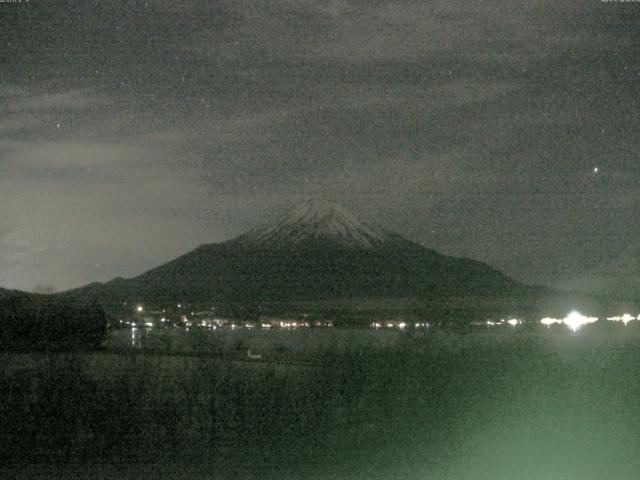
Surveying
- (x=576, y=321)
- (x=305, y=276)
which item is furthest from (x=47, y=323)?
(x=305, y=276)

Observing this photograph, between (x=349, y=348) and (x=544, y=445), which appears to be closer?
(x=544, y=445)

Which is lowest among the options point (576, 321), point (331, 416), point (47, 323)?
point (331, 416)

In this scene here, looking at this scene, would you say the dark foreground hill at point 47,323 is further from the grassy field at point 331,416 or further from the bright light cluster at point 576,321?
the bright light cluster at point 576,321

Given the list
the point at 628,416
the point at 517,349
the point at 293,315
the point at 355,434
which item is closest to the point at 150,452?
the point at 355,434

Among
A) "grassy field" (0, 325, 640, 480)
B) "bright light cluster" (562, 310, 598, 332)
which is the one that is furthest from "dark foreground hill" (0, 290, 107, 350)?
"bright light cluster" (562, 310, 598, 332)

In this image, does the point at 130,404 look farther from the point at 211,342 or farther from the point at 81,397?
the point at 211,342

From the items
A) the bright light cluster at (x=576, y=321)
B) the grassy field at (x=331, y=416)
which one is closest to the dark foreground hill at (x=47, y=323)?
the grassy field at (x=331, y=416)

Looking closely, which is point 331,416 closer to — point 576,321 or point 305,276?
point 576,321

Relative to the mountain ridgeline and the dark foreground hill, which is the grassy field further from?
the mountain ridgeline
